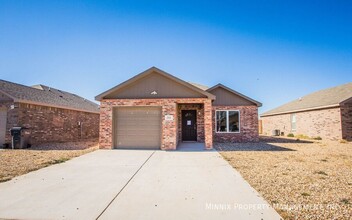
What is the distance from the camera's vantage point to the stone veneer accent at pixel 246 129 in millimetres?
14695

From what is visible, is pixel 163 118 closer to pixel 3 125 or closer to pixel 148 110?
pixel 148 110

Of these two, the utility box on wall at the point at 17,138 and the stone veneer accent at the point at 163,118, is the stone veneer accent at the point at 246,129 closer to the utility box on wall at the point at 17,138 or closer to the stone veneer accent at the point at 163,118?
the stone veneer accent at the point at 163,118

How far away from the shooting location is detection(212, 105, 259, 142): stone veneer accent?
14695 mm

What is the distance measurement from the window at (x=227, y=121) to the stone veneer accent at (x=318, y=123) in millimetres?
7962

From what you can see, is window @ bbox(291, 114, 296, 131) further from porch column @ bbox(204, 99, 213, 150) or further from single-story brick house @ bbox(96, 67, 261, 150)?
porch column @ bbox(204, 99, 213, 150)

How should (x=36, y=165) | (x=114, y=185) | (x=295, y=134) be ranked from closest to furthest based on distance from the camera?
1. (x=114, y=185)
2. (x=36, y=165)
3. (x=295, y=134)

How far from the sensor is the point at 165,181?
5371 mm

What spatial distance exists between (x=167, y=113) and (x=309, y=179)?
719cm

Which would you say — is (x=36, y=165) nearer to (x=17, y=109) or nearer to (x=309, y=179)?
(x=17, y=109)

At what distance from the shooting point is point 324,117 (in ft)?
55.3

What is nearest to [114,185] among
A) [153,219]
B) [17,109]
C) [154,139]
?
[153,219]

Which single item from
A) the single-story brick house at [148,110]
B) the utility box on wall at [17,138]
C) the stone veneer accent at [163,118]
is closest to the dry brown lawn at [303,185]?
the stone veneer accent at [163,118]

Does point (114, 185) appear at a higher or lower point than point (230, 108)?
lower

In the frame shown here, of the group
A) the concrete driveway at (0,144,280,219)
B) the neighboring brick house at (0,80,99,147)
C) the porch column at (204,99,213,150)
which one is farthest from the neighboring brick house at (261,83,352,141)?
the neighboring brick house at (0,80,99,147)
